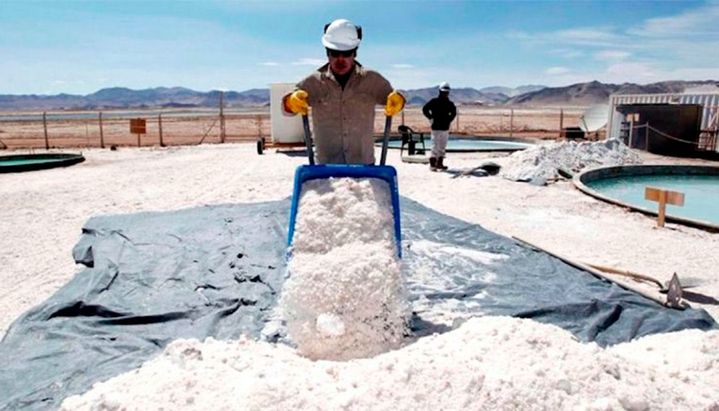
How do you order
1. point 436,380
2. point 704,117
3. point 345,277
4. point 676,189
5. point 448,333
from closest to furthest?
1. point 436,380
2. point 448,333
3. point 345,277
4. point 676,189
5. point 704,117

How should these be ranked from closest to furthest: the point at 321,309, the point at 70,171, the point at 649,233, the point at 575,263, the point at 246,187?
the point at 321,309
the point at 575,263
the point at 649,233
the point at 246,187
the point at 70,171

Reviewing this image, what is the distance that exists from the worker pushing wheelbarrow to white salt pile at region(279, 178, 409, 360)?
126 mm

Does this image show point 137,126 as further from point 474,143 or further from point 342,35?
point 342,35

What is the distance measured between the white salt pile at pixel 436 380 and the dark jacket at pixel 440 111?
769 cm

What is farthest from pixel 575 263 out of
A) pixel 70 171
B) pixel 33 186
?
pixel 70 171

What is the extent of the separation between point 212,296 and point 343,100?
1649mm

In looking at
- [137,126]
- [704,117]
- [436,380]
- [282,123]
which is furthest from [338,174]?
[704,117]

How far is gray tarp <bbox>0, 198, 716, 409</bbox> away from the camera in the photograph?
296 cm

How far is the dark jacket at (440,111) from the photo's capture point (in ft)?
32.3

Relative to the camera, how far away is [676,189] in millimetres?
9961

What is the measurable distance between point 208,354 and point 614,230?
195 inches

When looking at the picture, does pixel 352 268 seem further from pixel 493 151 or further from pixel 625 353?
pixel 493 151

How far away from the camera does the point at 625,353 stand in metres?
2.89

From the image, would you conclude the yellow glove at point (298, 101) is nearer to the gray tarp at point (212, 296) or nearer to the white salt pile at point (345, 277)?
the white salt pile at point (345, 277)
